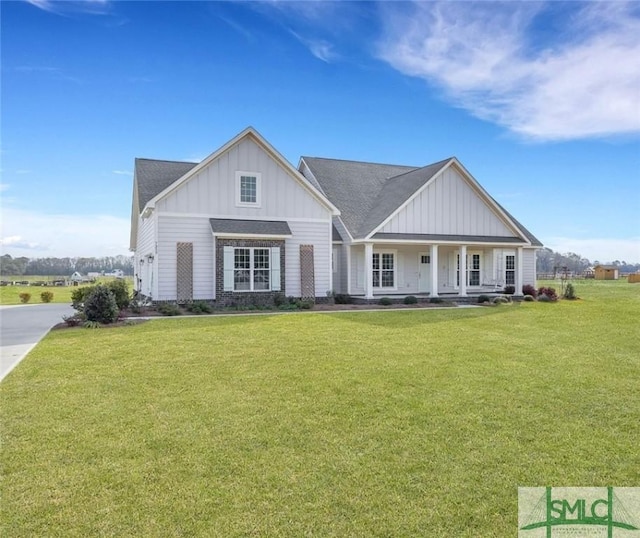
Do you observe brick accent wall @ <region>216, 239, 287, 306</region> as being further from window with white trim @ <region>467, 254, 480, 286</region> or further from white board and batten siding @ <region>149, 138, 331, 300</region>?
window with white trim @ <region>467, 254, 480, 286</region>

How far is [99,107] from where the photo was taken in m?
16.0

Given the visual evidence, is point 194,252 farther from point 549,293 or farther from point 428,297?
point 549,293

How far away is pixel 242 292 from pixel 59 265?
6665 cm

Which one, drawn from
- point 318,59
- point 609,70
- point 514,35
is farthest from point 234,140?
point 609,70

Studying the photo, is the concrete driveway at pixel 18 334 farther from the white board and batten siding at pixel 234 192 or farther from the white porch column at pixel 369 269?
the white porch column at pixel 369 269

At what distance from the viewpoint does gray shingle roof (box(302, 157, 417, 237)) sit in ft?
77.3

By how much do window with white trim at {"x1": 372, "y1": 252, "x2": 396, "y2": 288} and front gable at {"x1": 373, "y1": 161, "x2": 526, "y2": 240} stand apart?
209 centimetres

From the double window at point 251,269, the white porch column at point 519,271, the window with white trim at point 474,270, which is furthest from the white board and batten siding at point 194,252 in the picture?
the white porch column at point 519,271

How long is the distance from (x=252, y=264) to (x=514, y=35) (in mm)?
12542

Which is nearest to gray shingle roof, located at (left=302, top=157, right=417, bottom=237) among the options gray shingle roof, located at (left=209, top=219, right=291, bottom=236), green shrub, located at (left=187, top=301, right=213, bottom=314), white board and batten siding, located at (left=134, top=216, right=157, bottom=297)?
gray shingle roof, located at (left=209, top=219, right=291, bottom=236)

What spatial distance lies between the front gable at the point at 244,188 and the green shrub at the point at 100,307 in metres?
5.18

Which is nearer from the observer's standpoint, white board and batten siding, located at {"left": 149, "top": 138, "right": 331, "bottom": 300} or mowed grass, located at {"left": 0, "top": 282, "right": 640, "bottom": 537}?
mowed grass, located at {"left": 0, "top": 282, "right": 640, "bottom": 537}

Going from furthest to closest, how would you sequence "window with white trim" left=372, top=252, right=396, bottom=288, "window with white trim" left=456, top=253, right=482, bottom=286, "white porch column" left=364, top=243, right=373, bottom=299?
1. "window with white trim" left=456, top=253, right=482, bottom=286
2. "window with white trim" left=372, top=252, right=396, bottom=288
3. "white porch column" left=364, top=243, right=373, bottom=299

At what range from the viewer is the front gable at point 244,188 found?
18281mm
